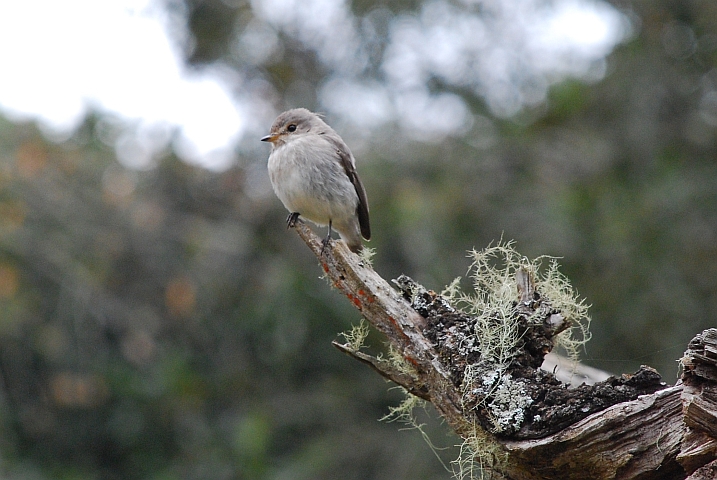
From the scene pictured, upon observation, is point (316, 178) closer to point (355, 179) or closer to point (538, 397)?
point (355, 179)

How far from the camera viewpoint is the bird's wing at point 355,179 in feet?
17.0

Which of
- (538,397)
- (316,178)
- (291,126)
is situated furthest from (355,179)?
(538,397)

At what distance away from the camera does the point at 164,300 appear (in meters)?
8.54

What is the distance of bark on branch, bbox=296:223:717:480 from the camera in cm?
236

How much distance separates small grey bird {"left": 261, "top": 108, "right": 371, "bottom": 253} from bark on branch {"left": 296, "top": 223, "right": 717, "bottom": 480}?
1560 millimetres

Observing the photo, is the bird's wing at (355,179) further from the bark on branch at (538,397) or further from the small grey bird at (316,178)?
the bark on branch at (538,397)

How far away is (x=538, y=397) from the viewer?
2.72m

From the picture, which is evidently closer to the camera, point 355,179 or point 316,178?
point 316,178

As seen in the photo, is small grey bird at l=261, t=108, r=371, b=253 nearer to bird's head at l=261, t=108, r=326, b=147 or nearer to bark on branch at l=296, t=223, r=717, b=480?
bird's head at l=261, t=108, r=326, b=147

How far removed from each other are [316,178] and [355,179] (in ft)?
1.34

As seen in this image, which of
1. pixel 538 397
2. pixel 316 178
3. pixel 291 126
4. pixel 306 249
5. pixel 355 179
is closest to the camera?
pixel 538 397

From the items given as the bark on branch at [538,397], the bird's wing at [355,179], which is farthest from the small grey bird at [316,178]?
the bark on branch at [538,397]

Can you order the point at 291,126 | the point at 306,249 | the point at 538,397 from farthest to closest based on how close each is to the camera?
1. the point at 306,249
2. the point at 291,126
3. the point at 538,397

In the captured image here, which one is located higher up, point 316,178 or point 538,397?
point 316,178
